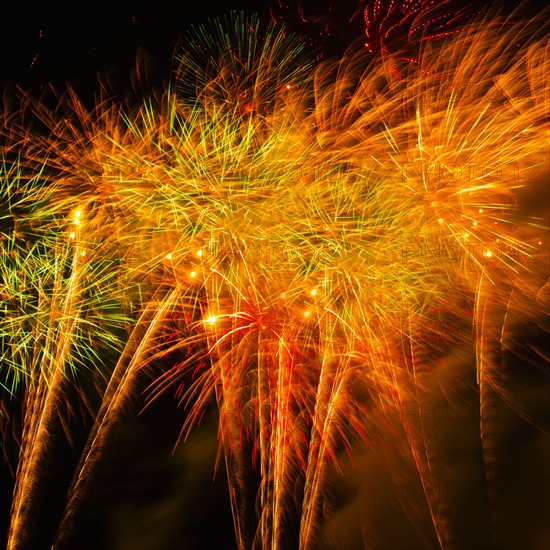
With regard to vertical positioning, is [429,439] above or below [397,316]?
below

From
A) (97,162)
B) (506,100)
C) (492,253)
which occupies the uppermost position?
(97,162)

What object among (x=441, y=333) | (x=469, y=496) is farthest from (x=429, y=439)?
(x=441, y=333)

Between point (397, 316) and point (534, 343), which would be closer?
point (534, 343)

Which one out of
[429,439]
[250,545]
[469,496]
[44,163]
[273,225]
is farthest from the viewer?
[44,163]

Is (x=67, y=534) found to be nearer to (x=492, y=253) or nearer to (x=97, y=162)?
(x=97, y=162)

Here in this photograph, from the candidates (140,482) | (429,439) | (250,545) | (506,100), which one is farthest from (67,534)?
(506,100)

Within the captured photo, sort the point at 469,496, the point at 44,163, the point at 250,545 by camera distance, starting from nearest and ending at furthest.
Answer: the point at 469,496 < the point at 250,545 < the point at 44,163

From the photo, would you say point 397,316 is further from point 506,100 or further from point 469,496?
point 506,100
